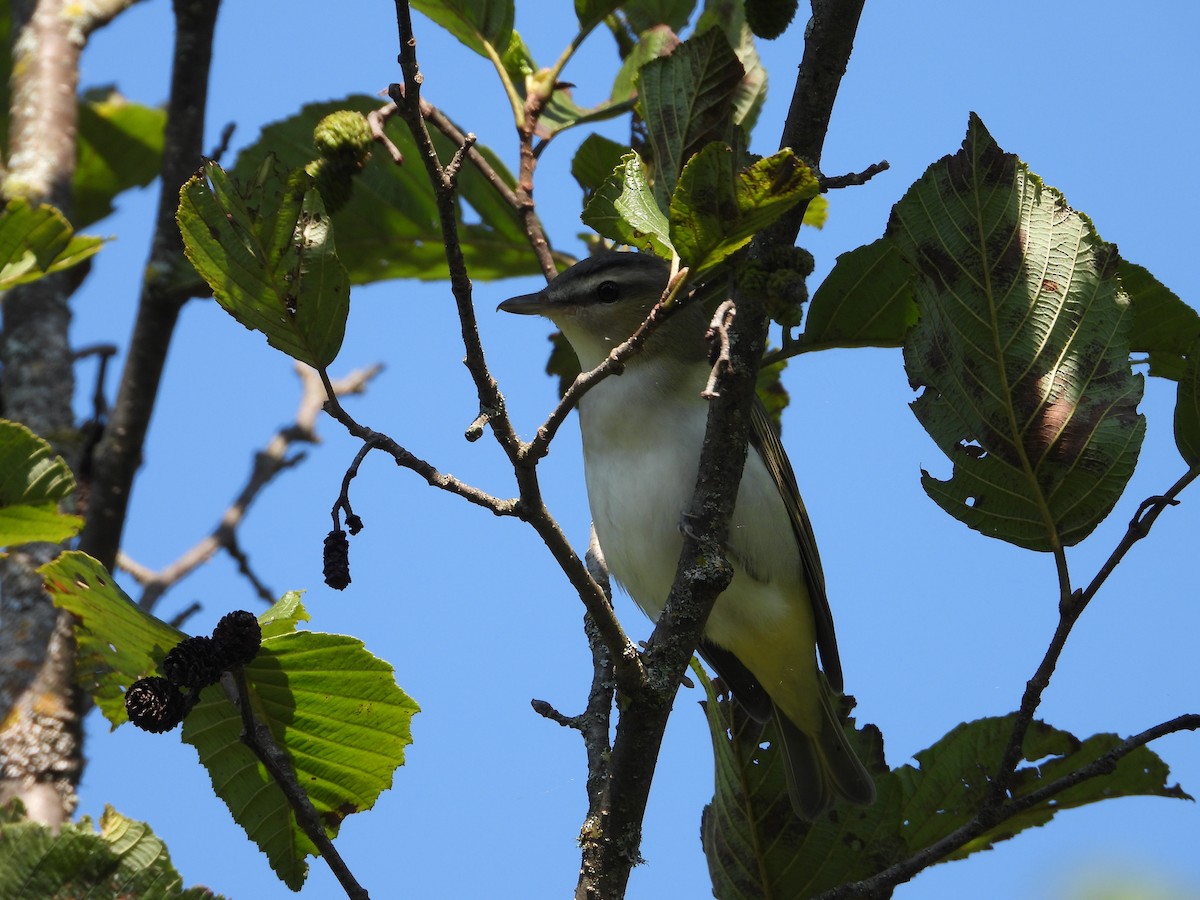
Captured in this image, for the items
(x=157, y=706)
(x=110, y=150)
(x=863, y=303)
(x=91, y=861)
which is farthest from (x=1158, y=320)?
(x=110, y=150)

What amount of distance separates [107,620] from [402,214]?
213cm

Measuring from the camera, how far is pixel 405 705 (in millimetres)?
2654

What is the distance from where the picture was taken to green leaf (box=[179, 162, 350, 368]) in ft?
7.06

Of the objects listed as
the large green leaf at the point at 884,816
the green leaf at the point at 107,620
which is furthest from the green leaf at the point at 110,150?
the large green leaf at the point at 884,816

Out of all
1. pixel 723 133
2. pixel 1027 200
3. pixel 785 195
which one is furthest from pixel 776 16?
pixel 785 195

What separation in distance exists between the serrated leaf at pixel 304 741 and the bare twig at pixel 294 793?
253 millimetres

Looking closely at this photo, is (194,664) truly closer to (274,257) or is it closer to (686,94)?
(274,257)

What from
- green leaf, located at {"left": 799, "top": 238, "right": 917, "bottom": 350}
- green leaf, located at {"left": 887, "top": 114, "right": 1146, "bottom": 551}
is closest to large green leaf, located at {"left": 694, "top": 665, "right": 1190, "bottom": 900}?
green leaf, located at {"left": 887, "top": 114, "right": 1146, "bottom": 551}

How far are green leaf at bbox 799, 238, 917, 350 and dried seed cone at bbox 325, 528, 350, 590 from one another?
1.50 metres

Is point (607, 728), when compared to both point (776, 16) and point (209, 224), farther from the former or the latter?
point (776, 16)

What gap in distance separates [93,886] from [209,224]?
3.73ft

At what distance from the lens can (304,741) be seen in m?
2.69

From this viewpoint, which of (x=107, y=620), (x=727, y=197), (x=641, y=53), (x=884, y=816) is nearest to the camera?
(x=727, y=197)

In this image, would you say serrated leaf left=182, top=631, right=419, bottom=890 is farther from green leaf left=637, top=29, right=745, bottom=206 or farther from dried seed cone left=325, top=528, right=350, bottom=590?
green leaf left=637, top=29, right=745, bottom=206
